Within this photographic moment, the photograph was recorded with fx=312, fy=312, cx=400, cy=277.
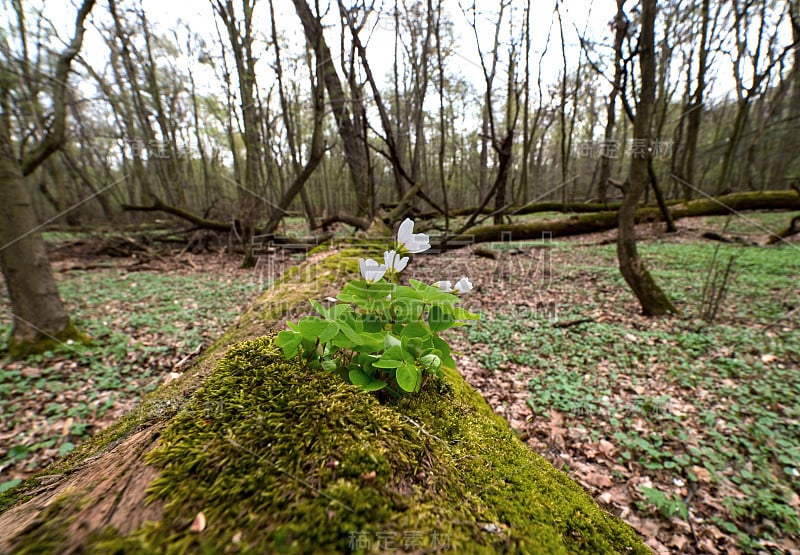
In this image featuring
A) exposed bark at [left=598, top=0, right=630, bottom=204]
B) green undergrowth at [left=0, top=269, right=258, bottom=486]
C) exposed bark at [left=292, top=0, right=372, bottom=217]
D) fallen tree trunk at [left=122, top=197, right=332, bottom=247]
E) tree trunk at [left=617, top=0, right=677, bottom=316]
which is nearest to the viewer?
green undergrowth at [left=0, top=269, right=258, bottom=486]

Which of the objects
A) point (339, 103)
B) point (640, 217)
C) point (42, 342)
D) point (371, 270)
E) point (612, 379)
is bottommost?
point (612, 379)

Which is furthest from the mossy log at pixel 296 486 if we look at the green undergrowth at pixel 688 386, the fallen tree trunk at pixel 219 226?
the fallen tree trunk at pixel 219 226

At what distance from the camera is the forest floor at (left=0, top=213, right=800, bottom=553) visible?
217 cm

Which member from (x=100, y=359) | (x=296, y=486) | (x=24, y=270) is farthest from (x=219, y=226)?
(x=296, y=486)

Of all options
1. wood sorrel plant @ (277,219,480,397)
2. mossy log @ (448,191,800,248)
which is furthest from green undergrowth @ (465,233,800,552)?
mossy log @ (448,191,800,248)

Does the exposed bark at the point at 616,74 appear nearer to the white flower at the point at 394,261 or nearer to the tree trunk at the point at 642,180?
the tree trunk at the point at 642,180

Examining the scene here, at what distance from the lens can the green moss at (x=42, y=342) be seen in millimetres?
3758

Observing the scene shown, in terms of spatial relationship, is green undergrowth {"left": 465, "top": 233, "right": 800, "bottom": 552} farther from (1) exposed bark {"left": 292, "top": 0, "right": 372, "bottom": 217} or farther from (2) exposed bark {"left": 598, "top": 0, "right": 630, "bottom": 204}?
(1) exposed bark {"left": 292, "top": 0, "right": 372, "bottom": 217}

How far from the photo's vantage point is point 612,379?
3.41m

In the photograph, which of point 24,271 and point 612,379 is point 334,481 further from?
point 24,271

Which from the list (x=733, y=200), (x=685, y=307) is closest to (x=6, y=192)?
(x=685, y=307)

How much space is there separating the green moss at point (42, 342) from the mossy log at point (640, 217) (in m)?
8.65

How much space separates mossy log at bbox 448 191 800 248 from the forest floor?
3.19 metres

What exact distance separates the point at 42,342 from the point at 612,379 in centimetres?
678
